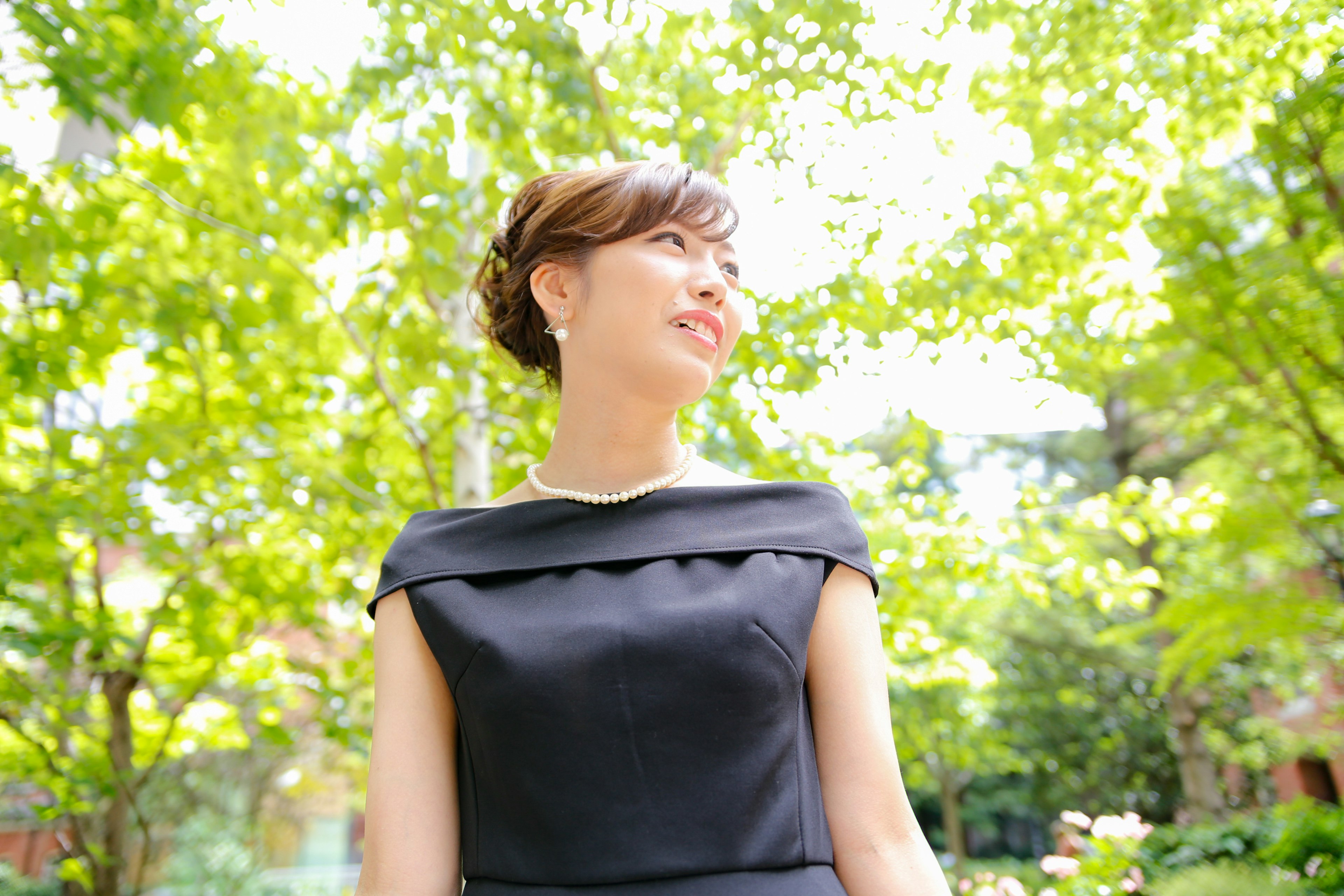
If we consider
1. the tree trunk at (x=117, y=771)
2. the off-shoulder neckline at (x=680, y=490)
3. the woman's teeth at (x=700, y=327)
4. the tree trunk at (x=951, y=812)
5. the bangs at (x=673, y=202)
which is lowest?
the tree trunk at (x=951, y=812)

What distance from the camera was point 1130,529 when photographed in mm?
4141

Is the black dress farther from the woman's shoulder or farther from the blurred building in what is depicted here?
the blurred building

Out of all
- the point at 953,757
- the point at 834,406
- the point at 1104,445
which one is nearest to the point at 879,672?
the point at 834,406

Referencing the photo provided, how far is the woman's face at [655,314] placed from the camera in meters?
1.25

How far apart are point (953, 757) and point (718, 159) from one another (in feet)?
37.8

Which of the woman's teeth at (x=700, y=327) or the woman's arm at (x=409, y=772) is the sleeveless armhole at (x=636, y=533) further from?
the woman's teeth at (x=700, y=327)

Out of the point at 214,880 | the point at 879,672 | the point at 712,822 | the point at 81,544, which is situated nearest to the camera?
the point at 712,822

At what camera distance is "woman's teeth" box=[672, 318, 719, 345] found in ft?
4.12


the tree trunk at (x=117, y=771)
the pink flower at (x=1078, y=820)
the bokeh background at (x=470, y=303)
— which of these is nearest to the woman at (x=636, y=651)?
the bokeh background at (x=470, y=303)

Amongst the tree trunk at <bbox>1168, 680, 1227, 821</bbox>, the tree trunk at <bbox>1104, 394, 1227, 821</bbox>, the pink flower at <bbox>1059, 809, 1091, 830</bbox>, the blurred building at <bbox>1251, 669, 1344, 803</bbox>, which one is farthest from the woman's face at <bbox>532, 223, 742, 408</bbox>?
the tree trunk at <bbox>1168, 680, 1227, 821</bbox>

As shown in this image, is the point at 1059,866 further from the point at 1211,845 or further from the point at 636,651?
the point at 636,651

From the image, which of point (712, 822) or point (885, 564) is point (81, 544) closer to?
point (885, 564)

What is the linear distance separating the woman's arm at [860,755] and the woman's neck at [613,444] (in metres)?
0.34

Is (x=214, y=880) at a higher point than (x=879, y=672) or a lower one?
lower
